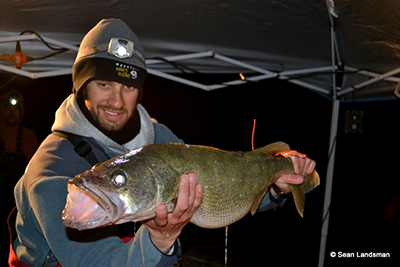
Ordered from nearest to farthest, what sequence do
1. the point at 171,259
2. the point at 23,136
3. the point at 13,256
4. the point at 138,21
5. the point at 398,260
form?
1. the point at 171,259
2. the point at 13,256
3. the point at 138,21
4. the point at 23,136
5. the point at 398,260

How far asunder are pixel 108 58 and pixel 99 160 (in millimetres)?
701

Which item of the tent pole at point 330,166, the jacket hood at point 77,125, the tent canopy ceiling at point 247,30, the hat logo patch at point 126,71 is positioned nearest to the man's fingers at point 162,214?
the jacket hood at point 77,125

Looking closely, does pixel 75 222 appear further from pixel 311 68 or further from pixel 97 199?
pixel 311 68

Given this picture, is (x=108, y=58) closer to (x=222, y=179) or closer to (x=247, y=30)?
(x=222, y=179)

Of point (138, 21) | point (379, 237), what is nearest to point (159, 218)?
point (138, 21)

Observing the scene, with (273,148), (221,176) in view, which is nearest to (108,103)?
(221,176)

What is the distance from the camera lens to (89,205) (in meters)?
1.53

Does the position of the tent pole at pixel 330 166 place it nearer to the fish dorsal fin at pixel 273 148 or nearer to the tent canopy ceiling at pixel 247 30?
the tent canopy ceiling at pixel 247 30

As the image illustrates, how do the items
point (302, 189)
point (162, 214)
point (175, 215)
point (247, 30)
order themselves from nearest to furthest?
point (162, 214) → point (175, 215) → point (302, 189) → point (247, 30)

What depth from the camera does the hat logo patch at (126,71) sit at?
2.42 m

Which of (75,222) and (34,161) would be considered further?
(34,161)

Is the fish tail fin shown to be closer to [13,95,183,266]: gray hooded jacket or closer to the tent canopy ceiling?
[13,95,183,266]: gray hooded jacket

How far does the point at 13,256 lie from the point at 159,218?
1.27 m

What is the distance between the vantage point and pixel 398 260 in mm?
7004
